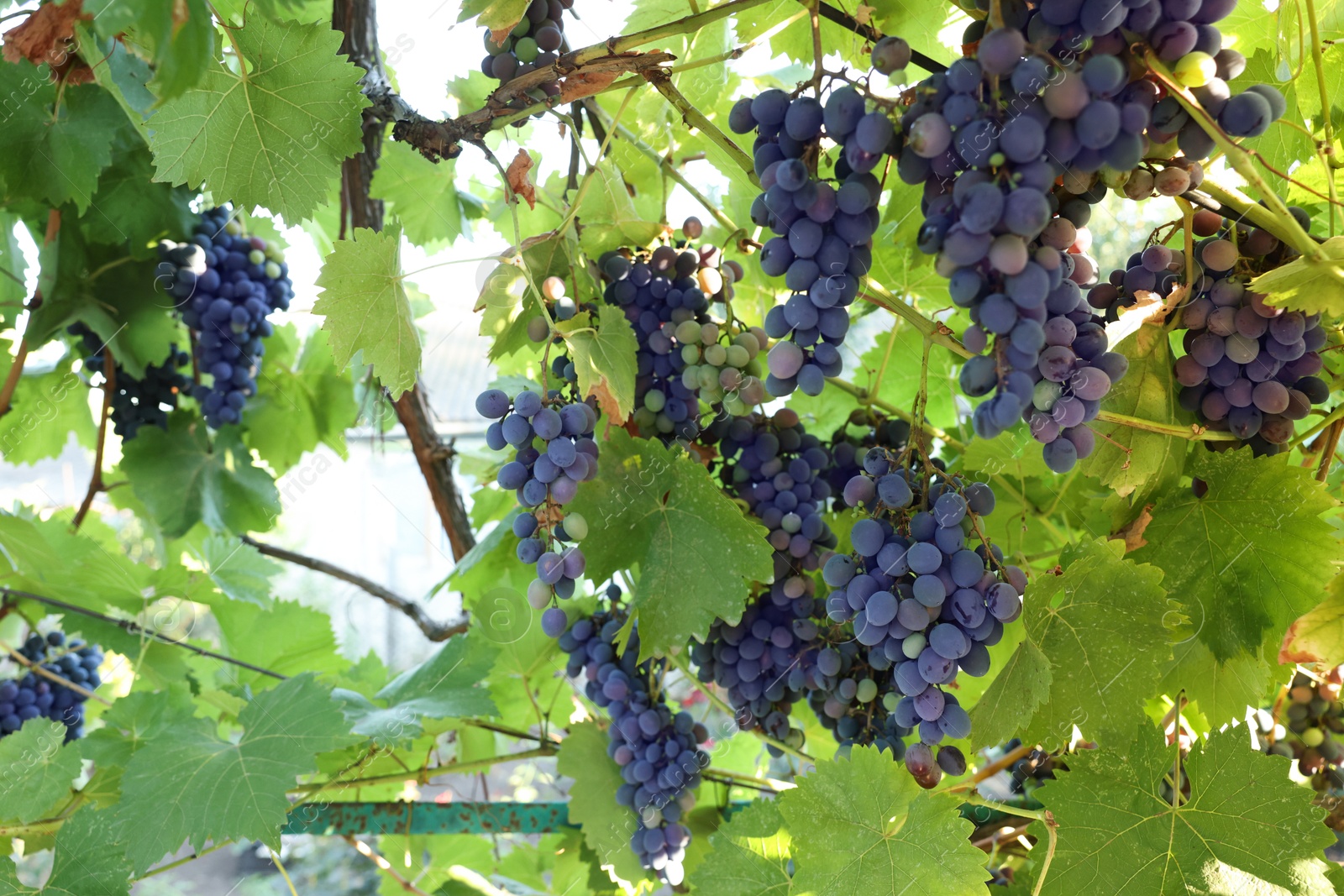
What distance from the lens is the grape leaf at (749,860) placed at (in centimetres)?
77

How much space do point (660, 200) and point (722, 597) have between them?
52 cm

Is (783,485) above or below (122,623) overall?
below

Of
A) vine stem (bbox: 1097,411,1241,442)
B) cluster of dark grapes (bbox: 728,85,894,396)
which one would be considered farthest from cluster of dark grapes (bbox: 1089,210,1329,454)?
cluster of dark grapes (bbox: 728,85,894,396)

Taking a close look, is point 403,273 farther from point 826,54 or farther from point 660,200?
point 826,54

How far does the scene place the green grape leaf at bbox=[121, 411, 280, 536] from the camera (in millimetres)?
1256

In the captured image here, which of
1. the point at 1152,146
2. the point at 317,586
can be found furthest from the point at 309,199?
the point at 317,586

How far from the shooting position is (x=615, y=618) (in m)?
0.92

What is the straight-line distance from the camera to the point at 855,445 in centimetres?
87

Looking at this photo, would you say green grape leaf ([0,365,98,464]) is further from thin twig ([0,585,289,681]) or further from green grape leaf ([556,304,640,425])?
green grape leaf ([556,304,640,425])

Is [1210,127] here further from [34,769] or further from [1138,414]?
[34,769]

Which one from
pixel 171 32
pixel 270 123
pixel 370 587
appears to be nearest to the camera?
pixel 171 32

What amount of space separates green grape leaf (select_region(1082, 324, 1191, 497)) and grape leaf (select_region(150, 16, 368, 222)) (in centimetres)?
67

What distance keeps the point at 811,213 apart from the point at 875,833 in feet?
1.54

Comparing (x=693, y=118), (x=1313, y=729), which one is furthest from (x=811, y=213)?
(x=1313, y=729)
